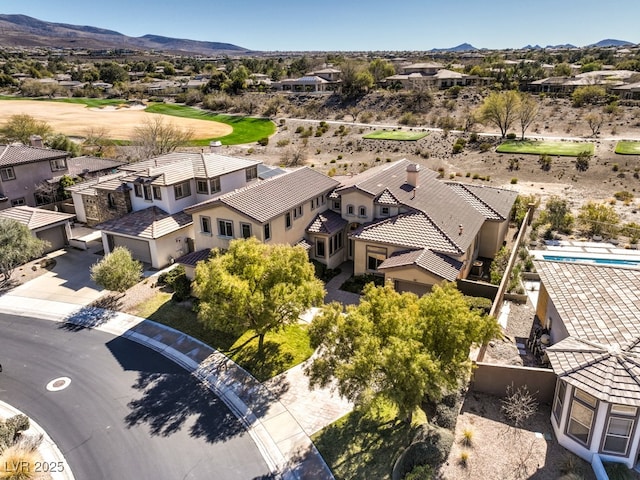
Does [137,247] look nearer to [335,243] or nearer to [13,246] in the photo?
[13,246]

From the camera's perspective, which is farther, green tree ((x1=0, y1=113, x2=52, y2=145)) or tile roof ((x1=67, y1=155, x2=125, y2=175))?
green tree ((x1=0, y1=113, x2=52, y2=145))

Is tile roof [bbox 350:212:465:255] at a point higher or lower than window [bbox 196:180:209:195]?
lower

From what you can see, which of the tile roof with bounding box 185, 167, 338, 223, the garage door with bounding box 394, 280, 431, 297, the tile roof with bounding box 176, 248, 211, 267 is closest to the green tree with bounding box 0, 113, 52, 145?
the tile roof with bounding box 185, 167, 338, 223

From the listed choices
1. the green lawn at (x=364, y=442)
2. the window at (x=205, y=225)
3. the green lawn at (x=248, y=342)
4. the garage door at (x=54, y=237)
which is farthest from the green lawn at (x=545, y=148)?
the garage door at (x=54, y=237)

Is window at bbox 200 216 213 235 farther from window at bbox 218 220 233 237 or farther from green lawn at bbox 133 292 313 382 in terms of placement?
green lawn at bbox 133 292 313 382

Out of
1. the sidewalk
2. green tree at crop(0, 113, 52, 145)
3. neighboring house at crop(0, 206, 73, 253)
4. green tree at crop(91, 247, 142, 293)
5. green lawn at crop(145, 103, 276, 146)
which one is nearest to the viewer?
the sidewalk
